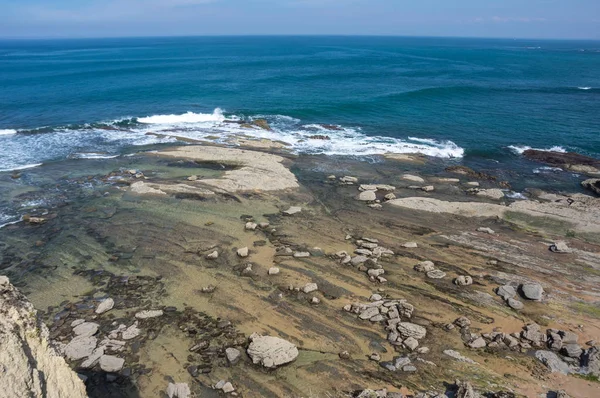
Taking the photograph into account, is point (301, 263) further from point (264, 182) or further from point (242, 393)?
point (264, 182)

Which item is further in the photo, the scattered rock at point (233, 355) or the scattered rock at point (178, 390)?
the scattered rock at point (233, 355)

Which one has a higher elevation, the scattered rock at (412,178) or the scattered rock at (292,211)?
the scattered rock at (412,178)

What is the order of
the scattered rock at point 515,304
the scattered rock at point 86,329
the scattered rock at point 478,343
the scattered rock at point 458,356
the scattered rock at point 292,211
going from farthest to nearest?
the scattered rock at point 292,211 < the scattered rock at point 515,304 < the scattered rock at point 86,329 < the scattered rock at point 478,343 < the scattered rock at point 458,356

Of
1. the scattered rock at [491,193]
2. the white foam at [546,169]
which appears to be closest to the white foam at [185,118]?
the scattered rock at [491,193]

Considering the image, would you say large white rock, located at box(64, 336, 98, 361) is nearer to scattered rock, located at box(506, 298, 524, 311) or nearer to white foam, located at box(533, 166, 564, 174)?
scattered rock, located at box(506, 298, 524, 311)

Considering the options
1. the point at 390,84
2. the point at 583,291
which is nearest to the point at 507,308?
the point at 583,291

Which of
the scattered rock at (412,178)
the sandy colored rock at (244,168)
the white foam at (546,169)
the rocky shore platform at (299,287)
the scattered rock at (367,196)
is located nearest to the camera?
the rocky shore platform at (299,287)

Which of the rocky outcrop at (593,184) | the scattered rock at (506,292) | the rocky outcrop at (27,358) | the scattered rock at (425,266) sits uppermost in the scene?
the rocky outcrop at (27,358)

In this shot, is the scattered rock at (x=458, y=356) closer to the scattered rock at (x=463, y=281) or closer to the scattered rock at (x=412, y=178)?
the scattered rock at (x=463, y=281)
